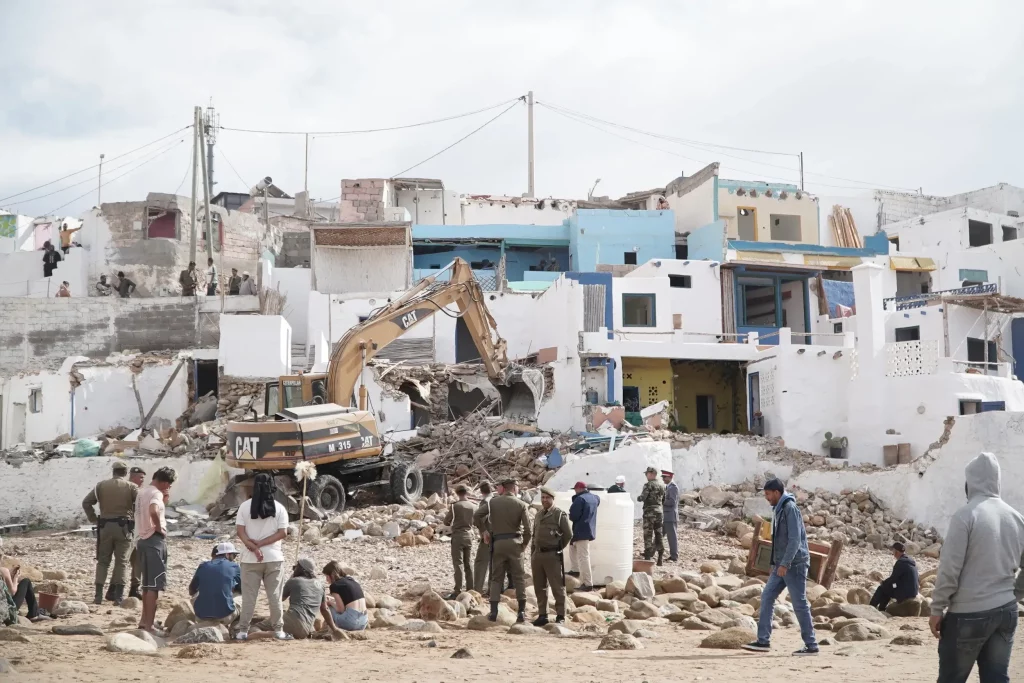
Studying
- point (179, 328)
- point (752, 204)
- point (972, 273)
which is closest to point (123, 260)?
point (179, 328)

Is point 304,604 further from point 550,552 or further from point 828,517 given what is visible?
point 828,517

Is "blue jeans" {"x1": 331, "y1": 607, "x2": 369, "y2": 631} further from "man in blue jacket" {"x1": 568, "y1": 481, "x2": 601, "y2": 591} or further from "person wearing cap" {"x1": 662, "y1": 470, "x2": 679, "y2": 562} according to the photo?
"person wearing cap" {"x1": 662, "y1": 470, "x2": 679, "y2": 562}

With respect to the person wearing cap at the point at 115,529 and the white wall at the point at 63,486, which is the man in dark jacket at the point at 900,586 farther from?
the white wall at the point at 63,486

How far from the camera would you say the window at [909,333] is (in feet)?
107

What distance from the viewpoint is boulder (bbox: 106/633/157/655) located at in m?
8.90

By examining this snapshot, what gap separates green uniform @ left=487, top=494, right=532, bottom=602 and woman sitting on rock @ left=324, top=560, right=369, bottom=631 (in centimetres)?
140

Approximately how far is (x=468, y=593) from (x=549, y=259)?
31979mm

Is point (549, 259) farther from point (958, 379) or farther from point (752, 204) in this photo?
point (958, 379)

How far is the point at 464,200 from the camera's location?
47281 millimetres

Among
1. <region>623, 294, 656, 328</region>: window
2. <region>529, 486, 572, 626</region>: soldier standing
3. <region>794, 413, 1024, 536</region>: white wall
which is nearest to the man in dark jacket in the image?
<region>529, 486, 572, 626</region>: soldier standing

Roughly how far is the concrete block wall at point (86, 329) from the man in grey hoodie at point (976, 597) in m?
30.4

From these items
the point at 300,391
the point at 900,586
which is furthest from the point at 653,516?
the point at 300,391

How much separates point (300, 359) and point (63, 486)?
10.6 metres

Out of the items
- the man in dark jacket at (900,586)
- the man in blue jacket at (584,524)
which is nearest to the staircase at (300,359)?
the man in blue jacket at (584,524)
